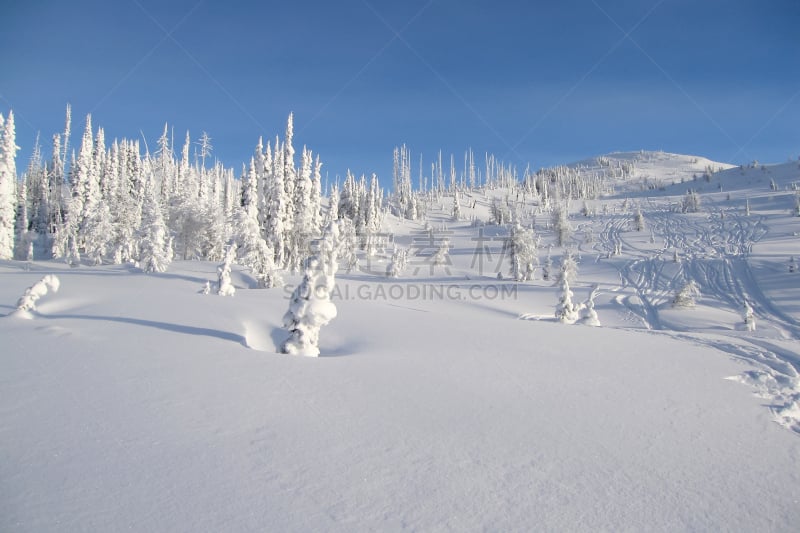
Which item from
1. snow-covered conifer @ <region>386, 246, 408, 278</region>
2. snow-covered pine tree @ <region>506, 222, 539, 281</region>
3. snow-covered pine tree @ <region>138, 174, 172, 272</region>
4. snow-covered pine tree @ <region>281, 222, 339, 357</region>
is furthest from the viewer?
snow-covered conifer @ <region>386, 246, 408, 278</region>

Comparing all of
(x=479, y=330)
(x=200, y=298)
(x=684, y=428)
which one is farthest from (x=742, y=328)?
(x=200, y=298)

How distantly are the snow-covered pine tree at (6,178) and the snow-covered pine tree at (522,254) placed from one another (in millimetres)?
47817

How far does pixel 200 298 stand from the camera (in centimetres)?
1466

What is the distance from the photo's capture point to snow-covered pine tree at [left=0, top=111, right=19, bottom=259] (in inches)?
1390

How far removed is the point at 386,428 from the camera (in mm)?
4816

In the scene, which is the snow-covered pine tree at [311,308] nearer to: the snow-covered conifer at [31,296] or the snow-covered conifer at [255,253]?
the snow-covered conifer at [31,296]

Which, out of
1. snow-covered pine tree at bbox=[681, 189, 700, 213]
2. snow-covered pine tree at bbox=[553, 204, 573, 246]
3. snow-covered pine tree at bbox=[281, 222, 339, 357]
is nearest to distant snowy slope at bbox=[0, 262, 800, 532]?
snow-covered pine tree at bbox=[281, 222, 339, 357]

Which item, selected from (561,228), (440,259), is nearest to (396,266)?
(440,259)

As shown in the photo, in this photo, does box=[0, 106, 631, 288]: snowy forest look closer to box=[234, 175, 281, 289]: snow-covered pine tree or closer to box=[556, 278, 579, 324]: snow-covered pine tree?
box=[234, 175, 281, 289]: snow-covered pine tree

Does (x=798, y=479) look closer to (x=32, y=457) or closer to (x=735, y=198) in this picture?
(x=32, y=457)

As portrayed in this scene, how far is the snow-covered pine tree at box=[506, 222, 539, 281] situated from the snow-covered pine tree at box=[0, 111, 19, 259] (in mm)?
47817

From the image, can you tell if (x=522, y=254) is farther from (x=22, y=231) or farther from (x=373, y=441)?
(x=22, y=231)

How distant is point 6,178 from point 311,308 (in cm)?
4327

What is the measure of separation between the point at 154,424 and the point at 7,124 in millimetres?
47611
